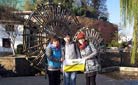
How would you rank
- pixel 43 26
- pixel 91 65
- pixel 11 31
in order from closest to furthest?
pixel 91 65
pixel 43 26
pixel 11 31

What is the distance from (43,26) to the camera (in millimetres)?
21719

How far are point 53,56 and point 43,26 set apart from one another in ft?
36.8

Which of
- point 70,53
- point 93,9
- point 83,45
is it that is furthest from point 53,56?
point 93,9

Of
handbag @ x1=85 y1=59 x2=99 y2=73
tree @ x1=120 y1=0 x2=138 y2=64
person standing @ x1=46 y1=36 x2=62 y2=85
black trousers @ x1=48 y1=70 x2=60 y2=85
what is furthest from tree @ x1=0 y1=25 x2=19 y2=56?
handbag @ x1=85 y1=59 x2=99 y2=73

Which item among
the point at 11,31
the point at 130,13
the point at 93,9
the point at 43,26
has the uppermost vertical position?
the point at 93,9

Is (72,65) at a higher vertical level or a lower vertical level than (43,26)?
lower

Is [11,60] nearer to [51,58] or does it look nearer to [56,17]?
[56,17]

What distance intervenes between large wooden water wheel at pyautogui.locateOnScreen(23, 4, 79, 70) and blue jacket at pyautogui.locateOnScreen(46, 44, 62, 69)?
34.4 feet

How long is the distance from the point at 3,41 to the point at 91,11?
33.9ft

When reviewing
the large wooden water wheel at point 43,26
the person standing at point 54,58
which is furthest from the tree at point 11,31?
the person standing at point 54,58

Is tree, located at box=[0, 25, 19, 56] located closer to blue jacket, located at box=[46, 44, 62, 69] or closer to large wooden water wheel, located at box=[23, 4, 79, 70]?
large wooden water wheel, located at box=[23, 4, 79, 70]

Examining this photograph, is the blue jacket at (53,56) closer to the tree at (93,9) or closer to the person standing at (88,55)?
the person standing at (88,55)

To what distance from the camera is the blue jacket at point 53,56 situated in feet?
34.6

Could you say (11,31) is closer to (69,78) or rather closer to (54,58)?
(54,58)
